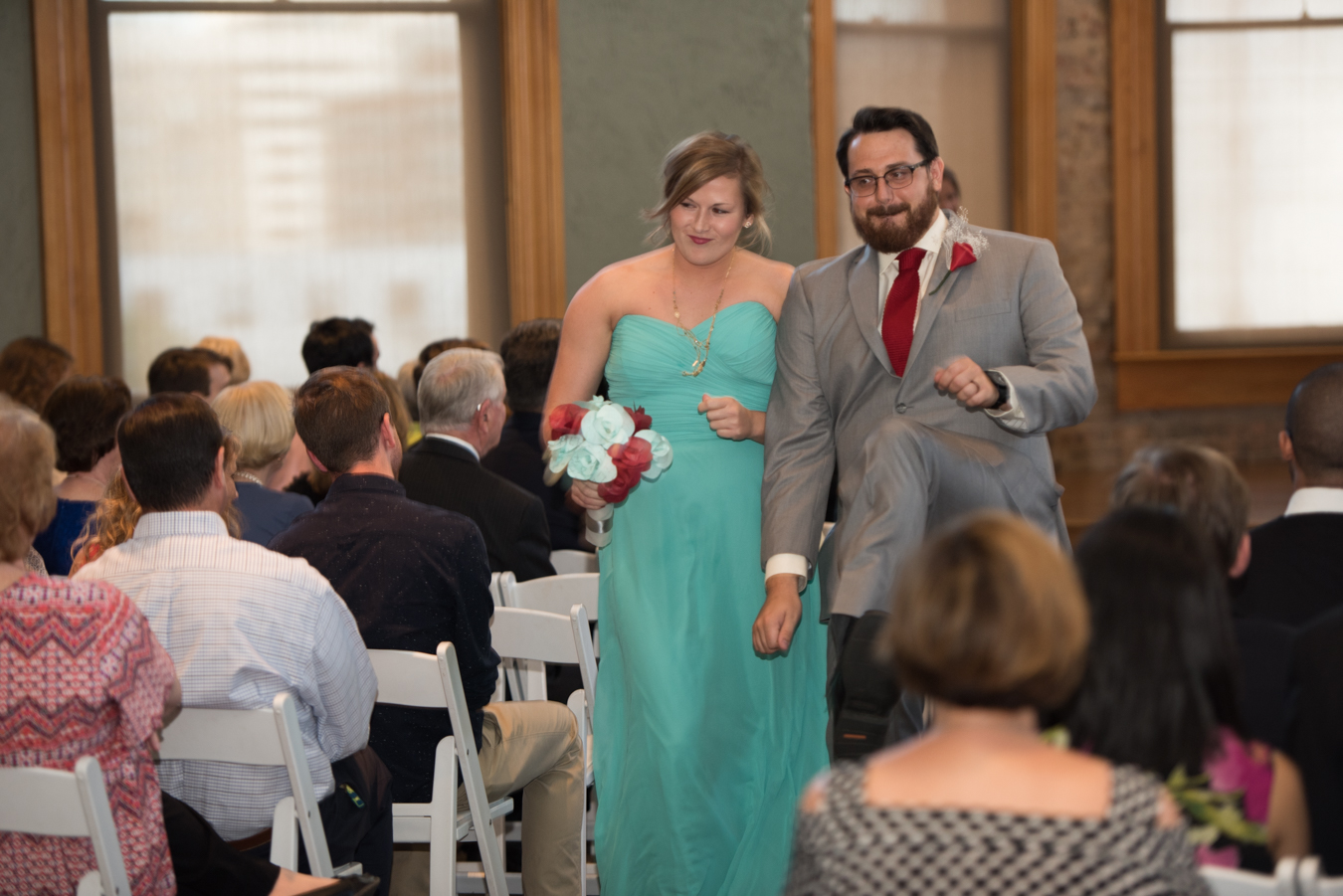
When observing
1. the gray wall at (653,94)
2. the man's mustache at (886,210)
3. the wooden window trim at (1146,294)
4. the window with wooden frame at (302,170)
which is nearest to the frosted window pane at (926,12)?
the gray wall at (653,94)

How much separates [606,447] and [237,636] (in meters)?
0.89

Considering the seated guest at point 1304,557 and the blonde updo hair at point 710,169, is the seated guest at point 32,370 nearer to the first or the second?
the blonde updo hair at point 710,169

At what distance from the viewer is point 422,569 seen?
2900 millimetres

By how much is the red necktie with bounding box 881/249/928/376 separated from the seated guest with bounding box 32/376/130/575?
2.29 m

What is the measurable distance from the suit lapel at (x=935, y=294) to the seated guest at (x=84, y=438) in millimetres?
2351

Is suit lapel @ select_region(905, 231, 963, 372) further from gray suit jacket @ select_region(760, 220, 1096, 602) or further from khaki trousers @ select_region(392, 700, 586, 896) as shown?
khaki trousers @ select_region(392, 700, 586, 896)

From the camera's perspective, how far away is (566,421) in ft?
9.82

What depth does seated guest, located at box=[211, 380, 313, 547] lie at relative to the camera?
3746 mm

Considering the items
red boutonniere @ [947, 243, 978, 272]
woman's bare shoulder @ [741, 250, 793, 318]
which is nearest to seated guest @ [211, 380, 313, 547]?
woman's bare shoulder @ [741, 250, 793, 318]

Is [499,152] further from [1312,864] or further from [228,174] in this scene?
[1312,864]

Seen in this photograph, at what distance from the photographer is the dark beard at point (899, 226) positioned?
2.71 metres

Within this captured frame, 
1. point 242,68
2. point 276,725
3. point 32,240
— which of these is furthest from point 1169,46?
point 276,725

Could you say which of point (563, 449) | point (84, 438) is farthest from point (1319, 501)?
point (84, 438)

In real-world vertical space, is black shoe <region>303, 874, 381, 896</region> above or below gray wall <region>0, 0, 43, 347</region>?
below
